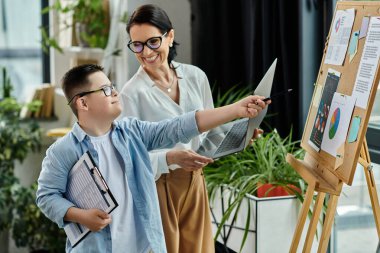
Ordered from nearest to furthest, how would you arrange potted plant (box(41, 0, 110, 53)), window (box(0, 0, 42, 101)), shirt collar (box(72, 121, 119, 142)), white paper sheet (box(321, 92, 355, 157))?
shirt collar (box(72, 121, 119, 142)) → white paper sheet (box(321, 92, 355, 157)) → potted plant (box(41, 0, 110, 53)) → window (box(0, 0, 42, 101))

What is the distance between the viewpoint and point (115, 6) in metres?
4.64

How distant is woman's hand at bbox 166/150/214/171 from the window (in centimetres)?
311

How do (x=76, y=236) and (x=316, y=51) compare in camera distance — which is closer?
(x=76, y=236)

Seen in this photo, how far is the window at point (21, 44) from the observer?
17.9 feet

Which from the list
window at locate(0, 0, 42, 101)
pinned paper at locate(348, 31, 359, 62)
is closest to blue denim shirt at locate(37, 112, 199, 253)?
pinned paper at locate(348, 31, 359, 62)

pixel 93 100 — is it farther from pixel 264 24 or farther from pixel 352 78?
pixel 264 24

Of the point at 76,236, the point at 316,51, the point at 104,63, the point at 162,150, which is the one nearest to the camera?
the point at 76,236

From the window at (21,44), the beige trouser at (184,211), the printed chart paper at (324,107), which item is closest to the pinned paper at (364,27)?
the printed chart paper at (324,107)

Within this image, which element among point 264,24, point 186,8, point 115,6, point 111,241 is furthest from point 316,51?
point 111,241

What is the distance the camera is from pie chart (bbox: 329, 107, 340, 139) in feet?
8.29

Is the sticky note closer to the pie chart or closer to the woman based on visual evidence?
the pie chart

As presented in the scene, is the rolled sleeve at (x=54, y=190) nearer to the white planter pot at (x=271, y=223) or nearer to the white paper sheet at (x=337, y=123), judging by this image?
the white paper sheet at (x=337, y=123)

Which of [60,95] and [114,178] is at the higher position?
[114,178]

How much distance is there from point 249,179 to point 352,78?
1.01 metres
